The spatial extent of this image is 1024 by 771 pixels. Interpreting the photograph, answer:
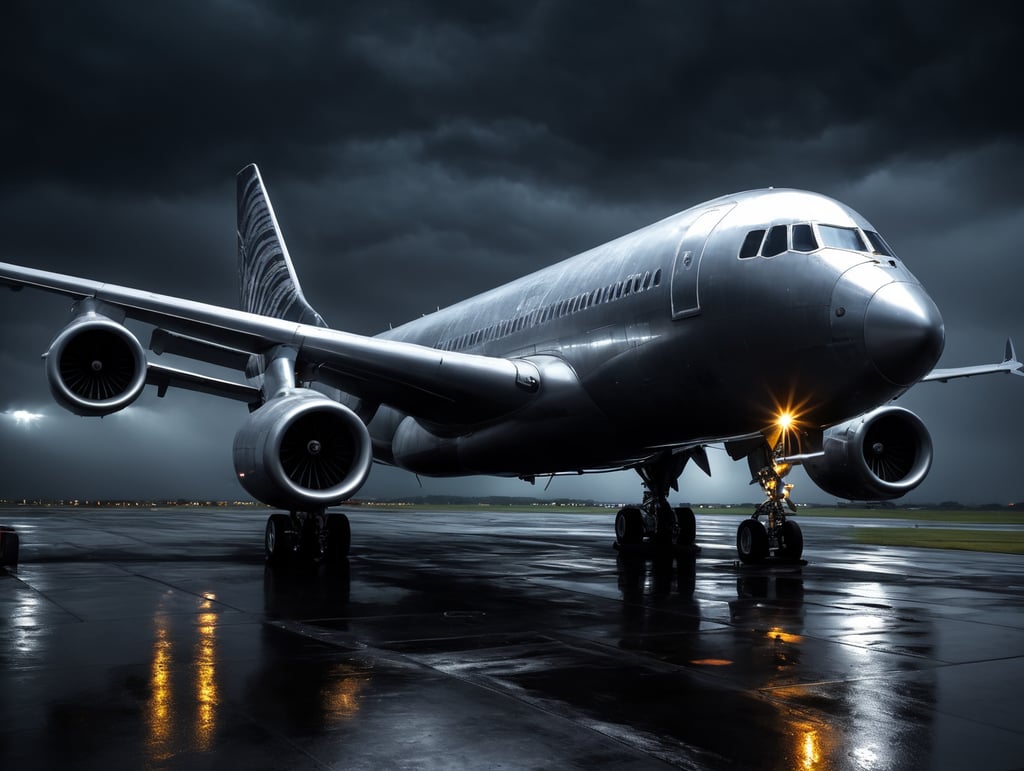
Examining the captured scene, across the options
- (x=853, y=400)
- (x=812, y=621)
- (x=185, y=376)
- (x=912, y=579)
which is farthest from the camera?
(x=185, y=376)

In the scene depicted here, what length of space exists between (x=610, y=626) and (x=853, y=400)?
17.8ft

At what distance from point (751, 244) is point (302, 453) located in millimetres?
7129

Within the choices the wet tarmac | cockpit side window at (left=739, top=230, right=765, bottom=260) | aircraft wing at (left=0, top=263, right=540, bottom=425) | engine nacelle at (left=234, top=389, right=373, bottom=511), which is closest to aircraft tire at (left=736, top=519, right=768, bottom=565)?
the wet tarmac

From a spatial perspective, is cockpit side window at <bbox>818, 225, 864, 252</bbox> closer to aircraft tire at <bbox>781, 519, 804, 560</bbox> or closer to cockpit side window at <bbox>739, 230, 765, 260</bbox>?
cockpit side window at <bbox>739, 230, 765, 260</bbox>

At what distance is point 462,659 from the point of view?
6.70 metres

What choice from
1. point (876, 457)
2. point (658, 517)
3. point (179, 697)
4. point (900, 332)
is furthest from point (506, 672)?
point (658, 517)

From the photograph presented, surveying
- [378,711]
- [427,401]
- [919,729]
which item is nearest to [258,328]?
[427,401]

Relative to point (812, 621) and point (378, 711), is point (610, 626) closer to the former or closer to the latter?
point (812, 621)

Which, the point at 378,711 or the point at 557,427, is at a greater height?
the point at 557,427

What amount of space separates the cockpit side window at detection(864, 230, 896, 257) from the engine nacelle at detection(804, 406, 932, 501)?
4486 millimetres

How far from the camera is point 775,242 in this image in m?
12.4

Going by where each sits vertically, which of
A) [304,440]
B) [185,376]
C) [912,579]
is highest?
[185,376]

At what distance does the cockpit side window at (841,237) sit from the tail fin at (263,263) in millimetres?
13892

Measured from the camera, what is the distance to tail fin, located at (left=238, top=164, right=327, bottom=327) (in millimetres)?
24266
